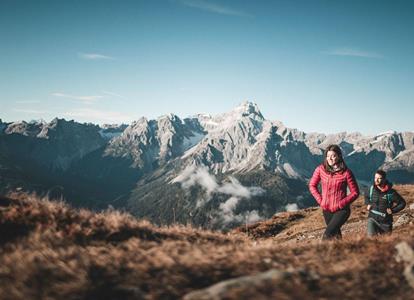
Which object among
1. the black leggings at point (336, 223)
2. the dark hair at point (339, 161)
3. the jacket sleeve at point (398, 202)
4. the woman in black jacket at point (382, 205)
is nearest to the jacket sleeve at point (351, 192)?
the black leggings at point (336, 223)

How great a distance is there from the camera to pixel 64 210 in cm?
932

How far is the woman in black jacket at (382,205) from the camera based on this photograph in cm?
1362

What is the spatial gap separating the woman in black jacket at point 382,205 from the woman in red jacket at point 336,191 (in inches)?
106

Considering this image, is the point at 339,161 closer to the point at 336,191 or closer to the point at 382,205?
the point at 336,191

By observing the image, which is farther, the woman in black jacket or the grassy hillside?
the woman in black jacket

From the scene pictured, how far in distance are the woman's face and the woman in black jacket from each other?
3074 mm

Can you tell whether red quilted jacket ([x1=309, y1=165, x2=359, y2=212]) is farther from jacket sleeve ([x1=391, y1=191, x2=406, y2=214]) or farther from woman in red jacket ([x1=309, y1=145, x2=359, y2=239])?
jacket sleeve ([x1=391, y1=191, x2=406, y2=214])

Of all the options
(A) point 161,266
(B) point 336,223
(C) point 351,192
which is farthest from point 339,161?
(A) point 161,266

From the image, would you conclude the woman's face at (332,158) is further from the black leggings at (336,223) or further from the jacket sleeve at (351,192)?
the black leggings at (336,223)

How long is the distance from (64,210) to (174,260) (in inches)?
178

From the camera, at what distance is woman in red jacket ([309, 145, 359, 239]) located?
11.7 metres

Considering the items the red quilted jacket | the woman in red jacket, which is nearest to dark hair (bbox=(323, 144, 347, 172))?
the woman in red jacket

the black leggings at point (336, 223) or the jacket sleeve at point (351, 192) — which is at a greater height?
the jacket sleeve at point (351, 192)

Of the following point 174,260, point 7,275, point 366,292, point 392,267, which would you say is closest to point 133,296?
point 174,260
